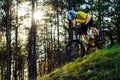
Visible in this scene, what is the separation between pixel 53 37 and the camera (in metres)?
53.6

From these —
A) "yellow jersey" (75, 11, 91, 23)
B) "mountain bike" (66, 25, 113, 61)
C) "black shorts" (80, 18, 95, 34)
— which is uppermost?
"yellow jersey" (75, 11, 91, 23)

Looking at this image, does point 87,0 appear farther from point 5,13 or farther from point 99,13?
point 5,13

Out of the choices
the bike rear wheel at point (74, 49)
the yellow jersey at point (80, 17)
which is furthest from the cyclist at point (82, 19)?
the bike rear wheel at point (74, 49)

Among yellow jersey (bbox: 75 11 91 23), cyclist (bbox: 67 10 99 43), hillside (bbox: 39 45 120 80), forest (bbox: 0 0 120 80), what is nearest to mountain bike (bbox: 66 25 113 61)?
cyclist (bbox: 67 10 99 43)

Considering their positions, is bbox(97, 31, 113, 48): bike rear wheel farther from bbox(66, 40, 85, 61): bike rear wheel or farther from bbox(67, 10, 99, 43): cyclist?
bbox(66, 40, 85, 61): bike rear wheel

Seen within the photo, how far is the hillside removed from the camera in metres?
10.2

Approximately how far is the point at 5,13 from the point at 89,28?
26725mm

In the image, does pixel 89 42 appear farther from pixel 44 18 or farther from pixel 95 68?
pixel 44 18

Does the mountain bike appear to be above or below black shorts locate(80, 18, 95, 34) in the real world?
below

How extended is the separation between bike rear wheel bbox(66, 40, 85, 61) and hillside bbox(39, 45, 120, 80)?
1.03 meters

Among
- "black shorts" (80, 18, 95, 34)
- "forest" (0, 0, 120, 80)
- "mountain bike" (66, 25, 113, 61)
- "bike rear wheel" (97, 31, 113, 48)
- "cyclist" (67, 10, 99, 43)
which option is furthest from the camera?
"forest" (0, 0, 120, 80)

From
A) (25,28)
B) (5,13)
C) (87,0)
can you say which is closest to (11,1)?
(5,13)

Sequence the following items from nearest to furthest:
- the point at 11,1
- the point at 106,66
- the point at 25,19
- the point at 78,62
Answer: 1. the point at 106,66
2. the point at 78,62
3. the point at 11,1
4. the point at 25,19

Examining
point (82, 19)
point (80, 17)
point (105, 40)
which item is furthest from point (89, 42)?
point (80, 17)
